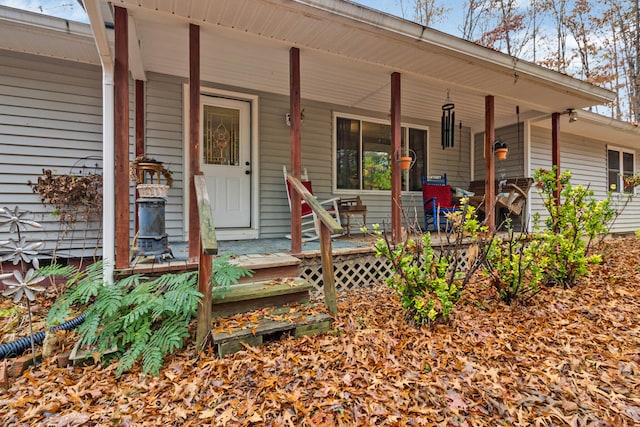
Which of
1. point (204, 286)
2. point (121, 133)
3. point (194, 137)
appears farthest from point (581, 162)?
point (121, 133)

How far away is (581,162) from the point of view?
7422 mm

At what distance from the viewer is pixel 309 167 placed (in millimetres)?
5184

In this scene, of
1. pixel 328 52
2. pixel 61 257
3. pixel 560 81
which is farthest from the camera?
pixel 560 81

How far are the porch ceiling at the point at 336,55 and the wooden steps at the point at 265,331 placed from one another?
8.12 ft

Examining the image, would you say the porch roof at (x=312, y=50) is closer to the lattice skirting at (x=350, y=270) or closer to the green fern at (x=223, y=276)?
the green fern at (x=223, y=276)

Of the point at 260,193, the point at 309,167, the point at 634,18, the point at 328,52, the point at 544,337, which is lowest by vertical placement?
the point at 544,337

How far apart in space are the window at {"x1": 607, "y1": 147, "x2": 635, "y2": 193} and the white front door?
886 cm

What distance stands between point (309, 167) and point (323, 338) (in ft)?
10.9

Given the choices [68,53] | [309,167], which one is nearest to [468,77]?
[309,167]

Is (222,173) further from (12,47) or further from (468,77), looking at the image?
(468,77)

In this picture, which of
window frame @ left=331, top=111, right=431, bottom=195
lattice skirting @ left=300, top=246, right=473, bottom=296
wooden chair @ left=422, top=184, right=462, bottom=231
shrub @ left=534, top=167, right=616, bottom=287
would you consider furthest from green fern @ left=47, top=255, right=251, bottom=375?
wooden chair @ left=422, top=184, right=462, bottom=231

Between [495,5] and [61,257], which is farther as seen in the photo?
[495,5]

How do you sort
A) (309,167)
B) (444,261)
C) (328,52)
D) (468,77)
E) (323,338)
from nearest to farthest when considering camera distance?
(323,338), (444,261), (328,52), (468,77), (309,167)

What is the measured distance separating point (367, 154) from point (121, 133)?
406cm
